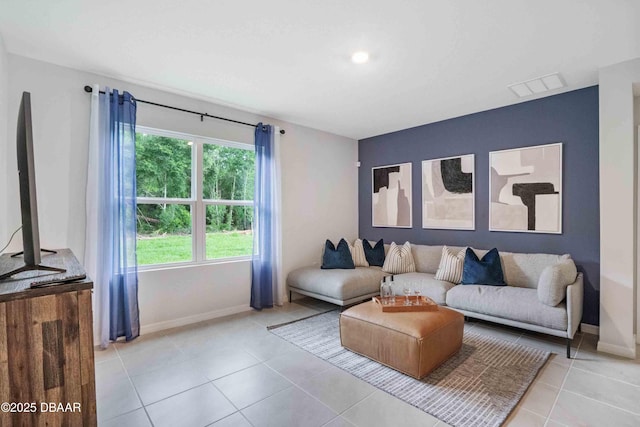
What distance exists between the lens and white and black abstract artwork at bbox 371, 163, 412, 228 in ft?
15.8

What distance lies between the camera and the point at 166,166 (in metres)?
3.49

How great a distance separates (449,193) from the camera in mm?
4332

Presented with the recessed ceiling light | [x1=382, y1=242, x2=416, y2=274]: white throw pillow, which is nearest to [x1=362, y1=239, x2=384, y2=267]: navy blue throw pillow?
[x1=382, y1=242, x2=416, y2=274]: white throw pillow

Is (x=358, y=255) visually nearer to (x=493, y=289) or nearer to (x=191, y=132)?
(x=493, y=289)

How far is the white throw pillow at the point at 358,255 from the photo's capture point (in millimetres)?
4625

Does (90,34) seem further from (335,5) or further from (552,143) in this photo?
(552,143)

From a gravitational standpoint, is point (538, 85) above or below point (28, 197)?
above

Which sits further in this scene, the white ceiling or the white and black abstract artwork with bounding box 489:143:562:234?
the white and black abstract artwork with bounding box 489:143:562:234

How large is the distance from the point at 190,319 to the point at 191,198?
1.40 m

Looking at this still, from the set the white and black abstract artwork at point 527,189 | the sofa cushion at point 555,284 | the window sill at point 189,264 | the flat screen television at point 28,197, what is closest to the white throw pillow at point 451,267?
the white and black abstract artwork at point 527,189

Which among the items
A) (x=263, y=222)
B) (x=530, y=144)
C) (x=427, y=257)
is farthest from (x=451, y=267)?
(x=263, y=222)

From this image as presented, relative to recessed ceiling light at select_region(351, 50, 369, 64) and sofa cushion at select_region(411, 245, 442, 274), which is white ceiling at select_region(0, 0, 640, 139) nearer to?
recessed ceiling light at select_region(351, 50, 369, 64)

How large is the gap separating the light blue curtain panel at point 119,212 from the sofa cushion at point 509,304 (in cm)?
333

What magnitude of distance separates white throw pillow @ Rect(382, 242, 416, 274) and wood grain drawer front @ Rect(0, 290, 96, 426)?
3.65 m
